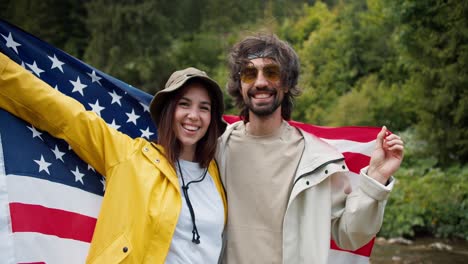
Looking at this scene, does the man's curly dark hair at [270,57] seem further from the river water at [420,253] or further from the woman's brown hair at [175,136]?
the river water at [420,253]

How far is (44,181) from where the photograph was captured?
10.9 feet

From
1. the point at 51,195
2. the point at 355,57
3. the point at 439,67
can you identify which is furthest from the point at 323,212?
the point at 355,57

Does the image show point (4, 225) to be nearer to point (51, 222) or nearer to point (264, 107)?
point (51, 222)

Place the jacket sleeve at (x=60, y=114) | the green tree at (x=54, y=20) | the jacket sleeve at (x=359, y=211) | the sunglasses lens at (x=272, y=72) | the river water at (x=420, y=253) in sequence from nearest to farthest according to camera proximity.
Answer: the jacket sleeve at (x=60, y=114) < the jacket sleeve at (x=359, y=211) < the sunglasses lens at (x=272, y=72) < the river water at (x=420, y=253) < the green tree at (x=54, y=20)

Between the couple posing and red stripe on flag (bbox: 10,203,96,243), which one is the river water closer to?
the couple posing

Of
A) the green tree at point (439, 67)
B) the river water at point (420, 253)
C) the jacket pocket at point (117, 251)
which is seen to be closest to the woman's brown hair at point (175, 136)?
the jacket pocket at point (117, 251)

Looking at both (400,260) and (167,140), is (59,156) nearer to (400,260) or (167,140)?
(167,140)

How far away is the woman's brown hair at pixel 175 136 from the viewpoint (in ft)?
10.2

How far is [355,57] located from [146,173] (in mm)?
18116

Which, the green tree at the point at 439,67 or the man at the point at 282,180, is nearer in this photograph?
the man at the point at 282,180

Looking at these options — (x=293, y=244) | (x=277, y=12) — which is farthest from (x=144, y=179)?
(x=277, y=12)

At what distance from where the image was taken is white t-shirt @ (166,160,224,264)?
289cm

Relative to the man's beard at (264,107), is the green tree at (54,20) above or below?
above

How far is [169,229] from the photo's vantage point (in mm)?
2830
